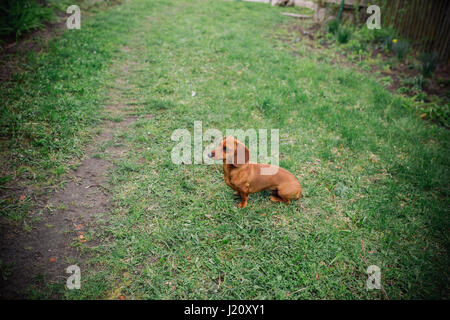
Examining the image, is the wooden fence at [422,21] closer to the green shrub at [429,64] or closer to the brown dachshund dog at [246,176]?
the green shrub at [429,64]

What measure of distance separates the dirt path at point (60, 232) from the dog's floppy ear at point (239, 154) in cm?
159

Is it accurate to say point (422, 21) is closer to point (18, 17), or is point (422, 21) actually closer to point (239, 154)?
point (239, 154)

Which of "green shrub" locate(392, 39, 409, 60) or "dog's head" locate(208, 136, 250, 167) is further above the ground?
"green shrub" locate(392, 39, 409, 60)

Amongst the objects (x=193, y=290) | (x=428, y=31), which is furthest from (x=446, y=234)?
(x=428, y=31)

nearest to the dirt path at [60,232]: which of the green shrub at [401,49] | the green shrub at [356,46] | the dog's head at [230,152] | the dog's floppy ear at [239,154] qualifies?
the dog's head at [230,152]

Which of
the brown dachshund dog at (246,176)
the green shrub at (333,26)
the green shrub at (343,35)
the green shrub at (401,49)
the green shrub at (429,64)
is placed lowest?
the brown dachshund dog at (246,176)

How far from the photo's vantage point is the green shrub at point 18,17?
18.0ft

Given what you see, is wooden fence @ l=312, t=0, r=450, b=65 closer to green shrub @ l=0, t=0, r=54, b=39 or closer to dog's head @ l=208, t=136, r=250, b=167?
dog's head @ l=208, t=136, r=250, b=167

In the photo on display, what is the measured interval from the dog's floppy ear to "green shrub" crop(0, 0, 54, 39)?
595cm

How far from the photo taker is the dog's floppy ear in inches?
101

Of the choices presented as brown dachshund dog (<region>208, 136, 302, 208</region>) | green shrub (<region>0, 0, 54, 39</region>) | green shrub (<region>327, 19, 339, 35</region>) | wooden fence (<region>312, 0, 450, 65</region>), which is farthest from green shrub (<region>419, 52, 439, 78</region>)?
green shrub (<region>0, 0, 54, 39</region>)

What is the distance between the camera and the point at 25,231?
2.58 meters

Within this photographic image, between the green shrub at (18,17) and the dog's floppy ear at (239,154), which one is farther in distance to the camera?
the green shrub at (18,17)

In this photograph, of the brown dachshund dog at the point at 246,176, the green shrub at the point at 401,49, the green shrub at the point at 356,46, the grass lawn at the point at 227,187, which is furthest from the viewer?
the green shrub at the point at 356,46
